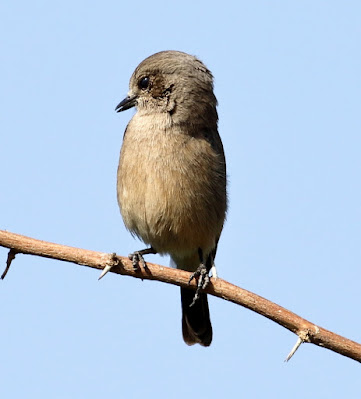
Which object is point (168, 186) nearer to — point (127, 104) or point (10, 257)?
point (127, 104)

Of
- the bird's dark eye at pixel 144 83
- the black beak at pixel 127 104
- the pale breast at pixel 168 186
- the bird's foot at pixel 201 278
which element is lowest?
the bird's foot at pixel 201 278

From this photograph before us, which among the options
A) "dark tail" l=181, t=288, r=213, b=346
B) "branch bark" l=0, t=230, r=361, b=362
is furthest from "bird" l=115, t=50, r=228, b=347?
"branch bark" l=0, t=230, r=361, b=362

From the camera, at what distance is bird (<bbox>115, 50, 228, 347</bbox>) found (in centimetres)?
683

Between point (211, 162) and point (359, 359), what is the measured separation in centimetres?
333

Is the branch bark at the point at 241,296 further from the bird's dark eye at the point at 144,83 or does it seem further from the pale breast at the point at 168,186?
the bird's dark eye at the point at 144,83

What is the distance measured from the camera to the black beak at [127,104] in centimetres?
750

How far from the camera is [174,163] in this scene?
683 centimetres

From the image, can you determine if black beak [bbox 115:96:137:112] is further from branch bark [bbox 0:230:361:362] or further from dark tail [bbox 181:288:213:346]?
branch bark [bbox 0:230:361:362]

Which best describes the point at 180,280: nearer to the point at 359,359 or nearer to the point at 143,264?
the point at 143,264

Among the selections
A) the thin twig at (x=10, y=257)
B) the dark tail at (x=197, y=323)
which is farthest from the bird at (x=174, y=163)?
the thin twig at (x=10, y=257)

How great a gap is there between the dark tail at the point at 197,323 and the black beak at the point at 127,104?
84.0 inches

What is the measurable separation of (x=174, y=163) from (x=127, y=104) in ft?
3.44

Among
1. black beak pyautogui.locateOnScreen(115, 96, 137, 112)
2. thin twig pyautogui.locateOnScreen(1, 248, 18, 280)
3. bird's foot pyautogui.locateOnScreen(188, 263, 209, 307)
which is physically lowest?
thin twig pyautogui.locateOnScreen(1, 248, 18, 280)

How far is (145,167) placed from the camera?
22.5 ft
